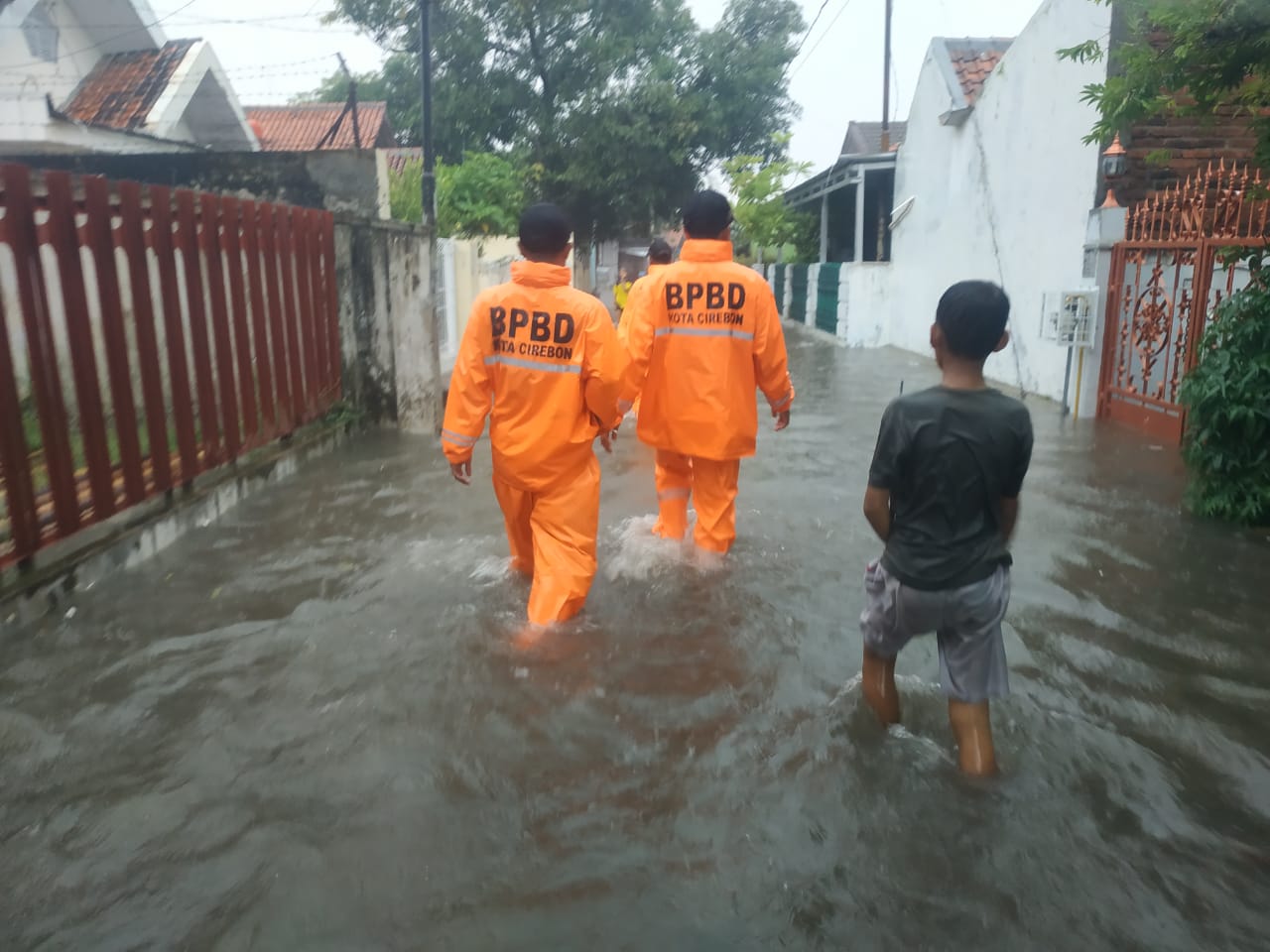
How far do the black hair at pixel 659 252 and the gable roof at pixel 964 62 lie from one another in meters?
8.22

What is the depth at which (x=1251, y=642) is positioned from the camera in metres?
4.13

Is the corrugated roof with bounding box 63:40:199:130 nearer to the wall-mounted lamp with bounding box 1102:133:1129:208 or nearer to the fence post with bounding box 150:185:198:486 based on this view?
the fence post with bounding box 150:185:198:486

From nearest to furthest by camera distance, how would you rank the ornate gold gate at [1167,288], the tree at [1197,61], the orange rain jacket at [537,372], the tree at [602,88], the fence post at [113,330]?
1. the orange rain jacket at [537,372]
2. the fence post at [113,330]
3. the tree at [1197,61]
4. the ornate gold gate at [1167,288]
5. the tree at [602,88]

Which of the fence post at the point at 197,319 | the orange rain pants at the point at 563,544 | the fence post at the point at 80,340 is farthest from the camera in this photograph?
the fence post at the point at 197,319

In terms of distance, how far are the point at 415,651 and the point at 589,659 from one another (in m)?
0.69

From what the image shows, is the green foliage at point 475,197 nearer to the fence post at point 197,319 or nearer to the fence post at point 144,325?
the fence post at point 197,319

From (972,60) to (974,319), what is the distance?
15316 millimetres

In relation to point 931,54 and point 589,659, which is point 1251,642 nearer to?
point 589,659

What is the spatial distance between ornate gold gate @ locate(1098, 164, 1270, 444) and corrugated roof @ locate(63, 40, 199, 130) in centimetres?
1315

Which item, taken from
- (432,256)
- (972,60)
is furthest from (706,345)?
(972,60)

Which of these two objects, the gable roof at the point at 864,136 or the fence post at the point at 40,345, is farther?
the gable roof at the point at 864,136

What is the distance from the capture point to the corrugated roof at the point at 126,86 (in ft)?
49.8

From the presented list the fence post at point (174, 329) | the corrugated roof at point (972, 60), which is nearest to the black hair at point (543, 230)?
the fence post at point (174, 329)

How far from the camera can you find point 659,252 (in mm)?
8203
